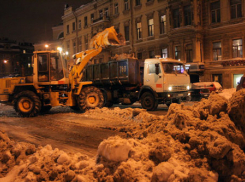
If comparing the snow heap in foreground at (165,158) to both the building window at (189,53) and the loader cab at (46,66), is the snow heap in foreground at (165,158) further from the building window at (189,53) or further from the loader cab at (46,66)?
the building window at (189,53)

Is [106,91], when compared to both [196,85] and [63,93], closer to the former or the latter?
[63,93]

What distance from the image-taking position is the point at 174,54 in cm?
2759

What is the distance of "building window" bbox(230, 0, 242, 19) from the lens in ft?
76.4

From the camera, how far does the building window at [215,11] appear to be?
24859 millimetres

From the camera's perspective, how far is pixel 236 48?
24016 millimetres

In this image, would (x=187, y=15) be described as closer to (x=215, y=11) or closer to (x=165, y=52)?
(x=215, y=11)

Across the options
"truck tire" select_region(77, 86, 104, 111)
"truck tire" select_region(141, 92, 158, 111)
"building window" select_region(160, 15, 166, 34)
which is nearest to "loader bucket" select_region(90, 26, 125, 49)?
"truck tire" select_region(77, 86, 104, 111)

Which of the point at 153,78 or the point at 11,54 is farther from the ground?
the point at 11,54

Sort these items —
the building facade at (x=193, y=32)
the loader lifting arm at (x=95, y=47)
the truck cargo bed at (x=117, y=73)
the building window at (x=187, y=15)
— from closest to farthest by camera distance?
the loader lifting arm at (x=95, y=47)
the truck cargo bed at (x=117, y=73)
the building facade at (x=193, y=32)
the building window at (x=187, y=15)

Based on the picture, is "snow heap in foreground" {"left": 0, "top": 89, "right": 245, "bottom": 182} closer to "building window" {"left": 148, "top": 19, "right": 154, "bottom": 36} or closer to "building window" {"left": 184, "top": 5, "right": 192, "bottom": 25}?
"building window" {"left": 184, "top": 5, "right": 192, "bottom": 25}

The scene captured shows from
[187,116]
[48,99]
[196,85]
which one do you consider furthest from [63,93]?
[196,85]

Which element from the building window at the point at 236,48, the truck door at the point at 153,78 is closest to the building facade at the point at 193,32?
the building window at the point at 236,48

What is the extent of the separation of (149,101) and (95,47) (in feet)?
15.1

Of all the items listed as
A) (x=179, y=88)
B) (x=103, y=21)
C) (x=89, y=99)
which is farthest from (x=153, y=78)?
(x=103, y=21)
